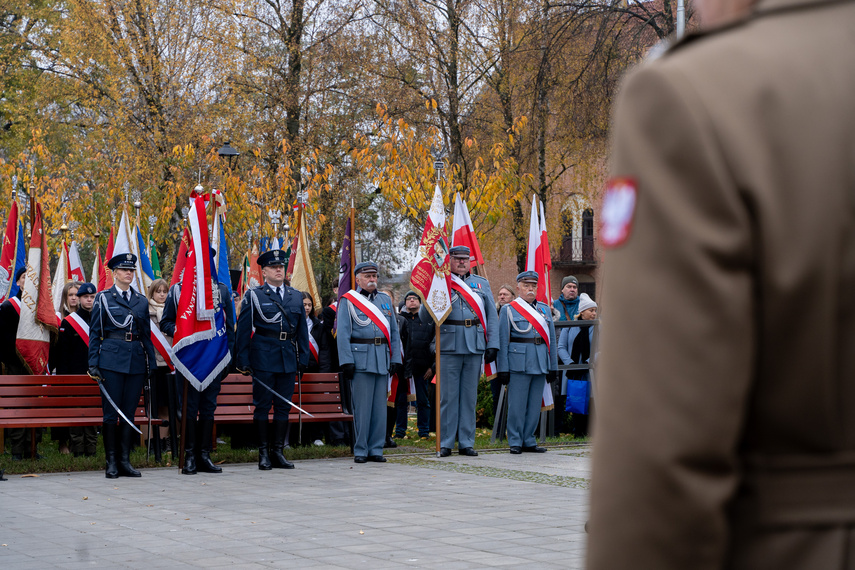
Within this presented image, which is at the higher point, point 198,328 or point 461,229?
point 461,229

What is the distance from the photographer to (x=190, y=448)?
10711mm

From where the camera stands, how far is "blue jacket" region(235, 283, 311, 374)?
11070 mm

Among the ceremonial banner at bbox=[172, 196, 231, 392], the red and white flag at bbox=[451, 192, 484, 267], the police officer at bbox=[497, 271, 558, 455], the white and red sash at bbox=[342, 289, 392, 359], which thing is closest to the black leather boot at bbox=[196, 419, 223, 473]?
the ceremonial banner at bbox=[172, 196, 231, 392]

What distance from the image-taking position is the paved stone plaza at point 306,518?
639 cm

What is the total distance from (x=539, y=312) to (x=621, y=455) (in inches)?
458

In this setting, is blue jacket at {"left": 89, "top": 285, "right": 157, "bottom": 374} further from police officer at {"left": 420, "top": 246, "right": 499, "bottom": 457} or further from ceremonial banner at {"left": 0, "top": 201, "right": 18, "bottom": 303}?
ceremonial banner at {"left": 0, "top": 201, "right": 18, "bottom": 303}

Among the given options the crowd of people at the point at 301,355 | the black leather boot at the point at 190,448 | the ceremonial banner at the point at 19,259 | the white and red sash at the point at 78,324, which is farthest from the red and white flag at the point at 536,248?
the ceremonial banner at the point at 19,259

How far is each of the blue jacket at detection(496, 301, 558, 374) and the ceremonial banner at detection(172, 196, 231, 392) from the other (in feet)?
11.6

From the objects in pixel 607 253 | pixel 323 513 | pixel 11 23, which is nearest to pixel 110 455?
pixel 323 513

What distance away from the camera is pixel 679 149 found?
4.06ft

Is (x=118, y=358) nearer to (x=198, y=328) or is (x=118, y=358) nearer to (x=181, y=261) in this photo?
(x=198, y=328)

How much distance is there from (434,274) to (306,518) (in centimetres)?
475

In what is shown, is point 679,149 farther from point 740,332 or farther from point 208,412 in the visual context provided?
point 208,412

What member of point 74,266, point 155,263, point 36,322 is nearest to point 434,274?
point 36,322
